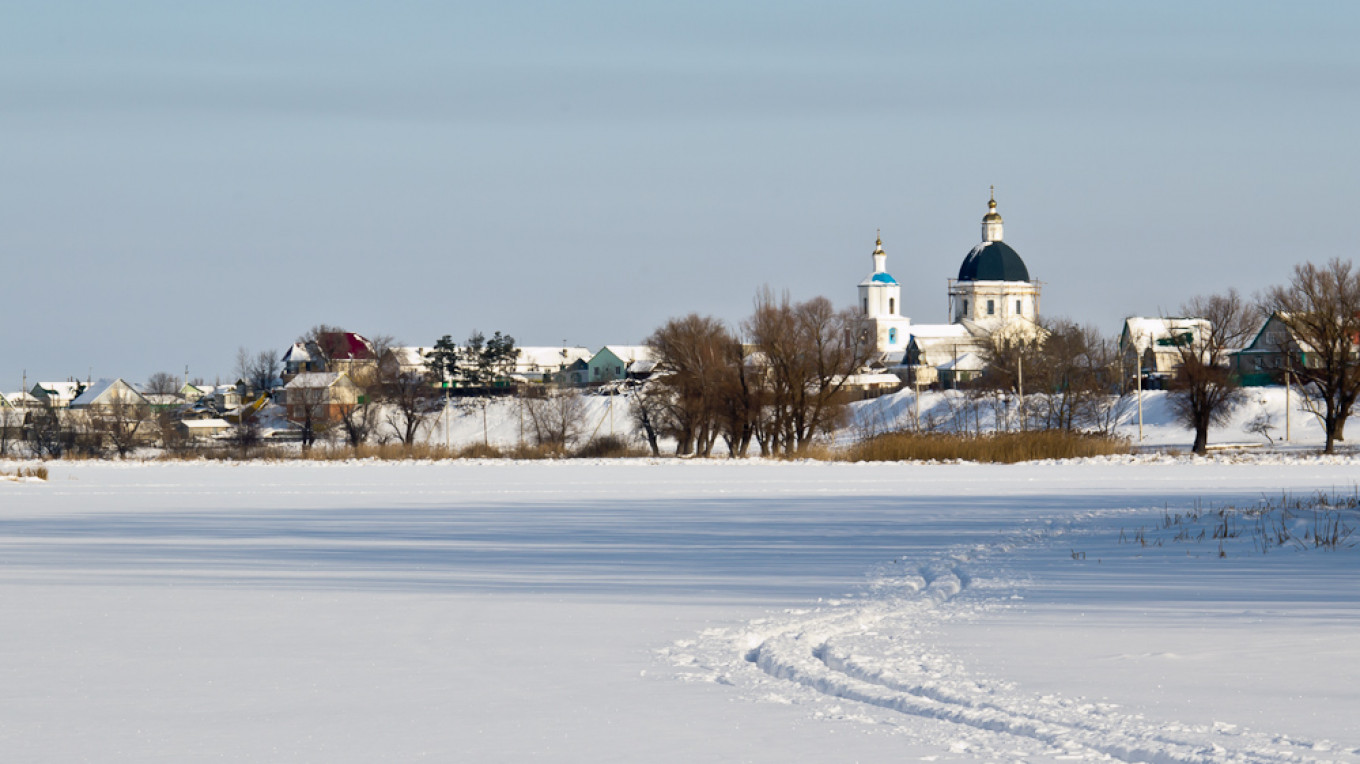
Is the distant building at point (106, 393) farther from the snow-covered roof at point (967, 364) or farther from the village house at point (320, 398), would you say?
the snow-covered roof at point (967, 364)

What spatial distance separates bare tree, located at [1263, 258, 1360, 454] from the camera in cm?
5609

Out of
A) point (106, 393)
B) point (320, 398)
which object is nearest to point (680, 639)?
point (320, 398)

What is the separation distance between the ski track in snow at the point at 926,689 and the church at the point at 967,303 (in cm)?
11711

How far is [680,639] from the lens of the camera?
32.7 ft

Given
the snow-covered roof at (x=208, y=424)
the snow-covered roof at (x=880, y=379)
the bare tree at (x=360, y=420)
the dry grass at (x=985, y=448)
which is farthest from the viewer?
the snow-covered roof at (x=880, y=379)

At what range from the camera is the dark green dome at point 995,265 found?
146 meters

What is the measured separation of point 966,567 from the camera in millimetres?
14328

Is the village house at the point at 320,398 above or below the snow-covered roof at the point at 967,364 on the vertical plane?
below

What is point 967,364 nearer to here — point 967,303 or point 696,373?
point 967,303

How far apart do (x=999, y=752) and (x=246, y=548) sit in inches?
486

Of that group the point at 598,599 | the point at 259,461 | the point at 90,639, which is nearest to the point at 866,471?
the point at 259,461

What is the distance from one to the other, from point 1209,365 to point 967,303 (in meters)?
88.2

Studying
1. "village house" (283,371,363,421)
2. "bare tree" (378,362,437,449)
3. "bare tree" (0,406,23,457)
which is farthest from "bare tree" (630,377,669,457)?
"bare tree" (0,406,23,457)

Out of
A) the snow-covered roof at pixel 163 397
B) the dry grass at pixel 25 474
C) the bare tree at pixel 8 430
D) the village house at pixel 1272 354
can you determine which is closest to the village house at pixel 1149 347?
the village house at pixel 1272 354
